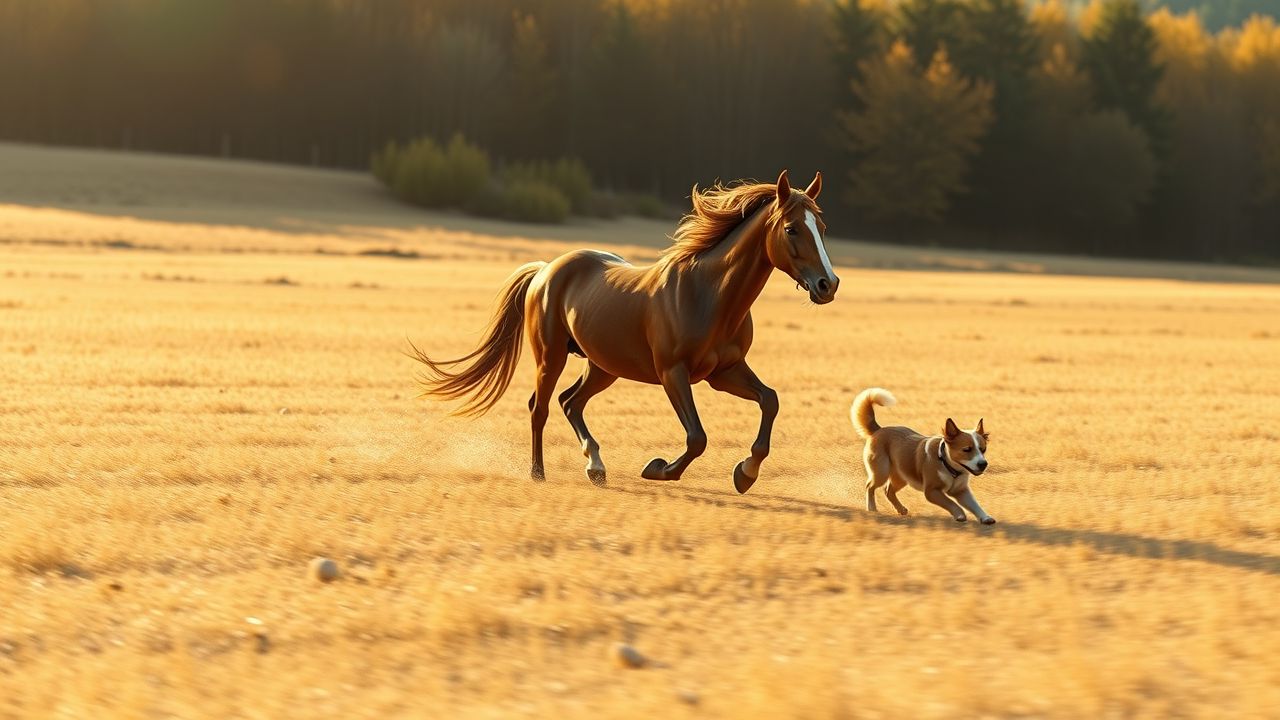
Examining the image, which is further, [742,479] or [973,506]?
[742,479]

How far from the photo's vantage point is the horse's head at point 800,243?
7.75 meters

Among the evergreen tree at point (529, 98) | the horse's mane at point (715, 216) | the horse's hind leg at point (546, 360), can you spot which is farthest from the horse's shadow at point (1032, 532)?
the evergreen tree at point (529, 98)

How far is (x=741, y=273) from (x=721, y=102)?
69.7 m

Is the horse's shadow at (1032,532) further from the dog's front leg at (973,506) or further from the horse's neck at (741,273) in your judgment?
the horse's neck at (741,273)

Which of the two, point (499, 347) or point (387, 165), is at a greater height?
point (387, 165)

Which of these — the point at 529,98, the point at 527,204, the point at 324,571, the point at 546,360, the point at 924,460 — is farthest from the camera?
the point at 529,98

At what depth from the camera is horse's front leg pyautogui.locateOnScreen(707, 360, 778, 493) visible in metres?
8.02

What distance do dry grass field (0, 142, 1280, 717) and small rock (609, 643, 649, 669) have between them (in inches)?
2.1

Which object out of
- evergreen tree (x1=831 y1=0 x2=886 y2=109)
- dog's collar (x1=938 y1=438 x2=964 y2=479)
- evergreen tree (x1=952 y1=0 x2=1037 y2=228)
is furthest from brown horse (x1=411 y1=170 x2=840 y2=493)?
evergreen tree (x1=952 y1=0 x2=1037 y2=228)

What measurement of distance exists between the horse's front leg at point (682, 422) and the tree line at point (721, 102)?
212 ft

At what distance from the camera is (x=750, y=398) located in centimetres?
820

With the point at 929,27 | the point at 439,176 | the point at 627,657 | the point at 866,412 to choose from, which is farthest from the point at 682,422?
the point at 929,27

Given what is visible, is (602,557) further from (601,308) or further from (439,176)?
(439,176)

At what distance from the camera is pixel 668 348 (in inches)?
329
